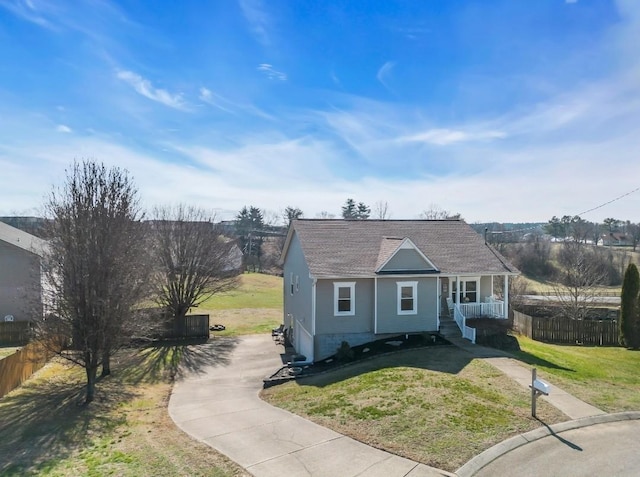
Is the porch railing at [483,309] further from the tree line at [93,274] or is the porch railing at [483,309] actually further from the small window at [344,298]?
the tree line at [93,274]

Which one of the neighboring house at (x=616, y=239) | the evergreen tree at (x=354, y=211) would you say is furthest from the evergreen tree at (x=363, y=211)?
the neighboring house at (x=616, y=239)

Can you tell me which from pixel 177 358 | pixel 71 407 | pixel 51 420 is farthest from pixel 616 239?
pixel 51 420

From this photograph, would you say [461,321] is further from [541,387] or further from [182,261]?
[182,261]

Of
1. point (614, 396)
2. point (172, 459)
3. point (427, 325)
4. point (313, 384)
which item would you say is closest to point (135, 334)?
point (313, 384)

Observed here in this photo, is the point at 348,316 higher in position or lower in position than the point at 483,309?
lower

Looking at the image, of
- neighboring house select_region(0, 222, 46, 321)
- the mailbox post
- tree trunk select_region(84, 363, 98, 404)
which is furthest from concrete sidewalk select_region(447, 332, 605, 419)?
neighboring house select_region(0, 222, 46, 321)

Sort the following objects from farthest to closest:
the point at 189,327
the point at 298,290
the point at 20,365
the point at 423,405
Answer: the point at 189,327 < the point at 298,290 < the point at 20,365 < the point at 423,405

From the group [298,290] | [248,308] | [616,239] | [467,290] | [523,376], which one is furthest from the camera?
[616,239]
